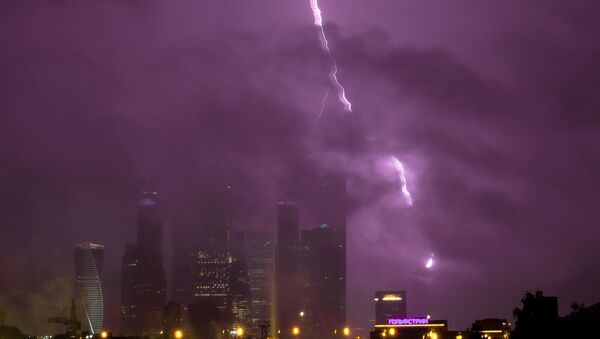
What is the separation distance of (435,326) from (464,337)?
106 ft

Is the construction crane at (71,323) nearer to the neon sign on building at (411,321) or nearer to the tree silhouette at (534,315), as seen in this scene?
the tree silhouette at (534,315)

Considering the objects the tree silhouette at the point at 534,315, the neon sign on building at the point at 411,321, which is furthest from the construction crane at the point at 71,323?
the neon sign on building at the point at 411,321

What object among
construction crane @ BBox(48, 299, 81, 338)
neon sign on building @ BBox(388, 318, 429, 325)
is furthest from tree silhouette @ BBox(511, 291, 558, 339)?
neon sign on building @ BBox(388, 318, 429, 325)

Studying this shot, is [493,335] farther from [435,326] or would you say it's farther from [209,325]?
[209,325]

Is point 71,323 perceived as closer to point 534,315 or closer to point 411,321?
point 534,315

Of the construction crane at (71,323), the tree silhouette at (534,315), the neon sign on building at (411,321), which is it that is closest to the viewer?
the tree silhouette at (534,315)

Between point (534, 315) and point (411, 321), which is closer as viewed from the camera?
point (534, 315)

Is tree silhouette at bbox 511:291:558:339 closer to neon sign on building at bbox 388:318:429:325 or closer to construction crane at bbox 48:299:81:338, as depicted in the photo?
construction crane at bbox 48:299:81:338

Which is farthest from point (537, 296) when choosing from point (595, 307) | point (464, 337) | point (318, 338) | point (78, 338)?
point (318, 338)

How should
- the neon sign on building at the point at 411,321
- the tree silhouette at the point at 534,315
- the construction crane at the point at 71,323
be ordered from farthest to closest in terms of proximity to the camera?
the neon sign on building at the point at 411,321, the construction crane at the point at 71,323, the tree silhouette at the point at 534,315

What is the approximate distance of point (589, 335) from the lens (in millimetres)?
67938

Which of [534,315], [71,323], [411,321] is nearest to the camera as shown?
[534,315]

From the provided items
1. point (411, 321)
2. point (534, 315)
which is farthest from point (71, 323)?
point (411, 321)

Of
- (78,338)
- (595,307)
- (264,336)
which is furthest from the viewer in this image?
(78,338)
